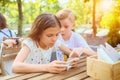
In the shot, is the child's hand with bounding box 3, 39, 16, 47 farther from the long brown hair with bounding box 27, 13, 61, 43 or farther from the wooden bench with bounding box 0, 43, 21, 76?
the long brown hair with bounding box 27, 13, 61, 43

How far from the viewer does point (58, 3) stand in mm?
6707

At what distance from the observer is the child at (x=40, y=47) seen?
1.45 m

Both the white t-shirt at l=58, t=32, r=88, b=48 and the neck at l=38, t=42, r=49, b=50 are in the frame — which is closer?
the neck at l=38, t=42, r=49, b=50

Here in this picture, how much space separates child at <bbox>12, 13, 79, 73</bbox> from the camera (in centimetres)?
145

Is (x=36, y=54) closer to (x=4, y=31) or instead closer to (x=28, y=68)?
(x=28, y=68)

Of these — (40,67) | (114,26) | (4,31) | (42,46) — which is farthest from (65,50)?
(114,26)

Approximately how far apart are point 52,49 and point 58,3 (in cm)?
478

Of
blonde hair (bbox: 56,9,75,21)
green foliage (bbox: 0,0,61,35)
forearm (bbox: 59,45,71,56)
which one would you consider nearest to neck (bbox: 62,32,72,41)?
blonde hair (bbox: 56,9,75,21)

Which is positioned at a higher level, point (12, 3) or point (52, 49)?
point (12, 3)

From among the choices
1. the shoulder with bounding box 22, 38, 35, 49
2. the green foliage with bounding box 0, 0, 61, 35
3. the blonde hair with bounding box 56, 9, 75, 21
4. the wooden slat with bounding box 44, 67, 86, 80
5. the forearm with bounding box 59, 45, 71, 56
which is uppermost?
the green foliage with bounding box 0, 0, 61, 35

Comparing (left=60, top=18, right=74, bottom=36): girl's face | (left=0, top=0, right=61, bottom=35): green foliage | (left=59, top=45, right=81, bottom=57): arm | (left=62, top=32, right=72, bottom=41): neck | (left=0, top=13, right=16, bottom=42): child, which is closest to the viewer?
(left=59, top=45, right=81, bottom=57): arm

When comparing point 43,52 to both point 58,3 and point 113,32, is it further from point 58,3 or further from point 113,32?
point 58,3

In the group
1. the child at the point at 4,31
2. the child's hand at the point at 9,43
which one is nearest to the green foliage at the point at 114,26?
the child at the point at 4,31

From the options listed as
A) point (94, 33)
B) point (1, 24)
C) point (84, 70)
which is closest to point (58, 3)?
point (94, 33)
